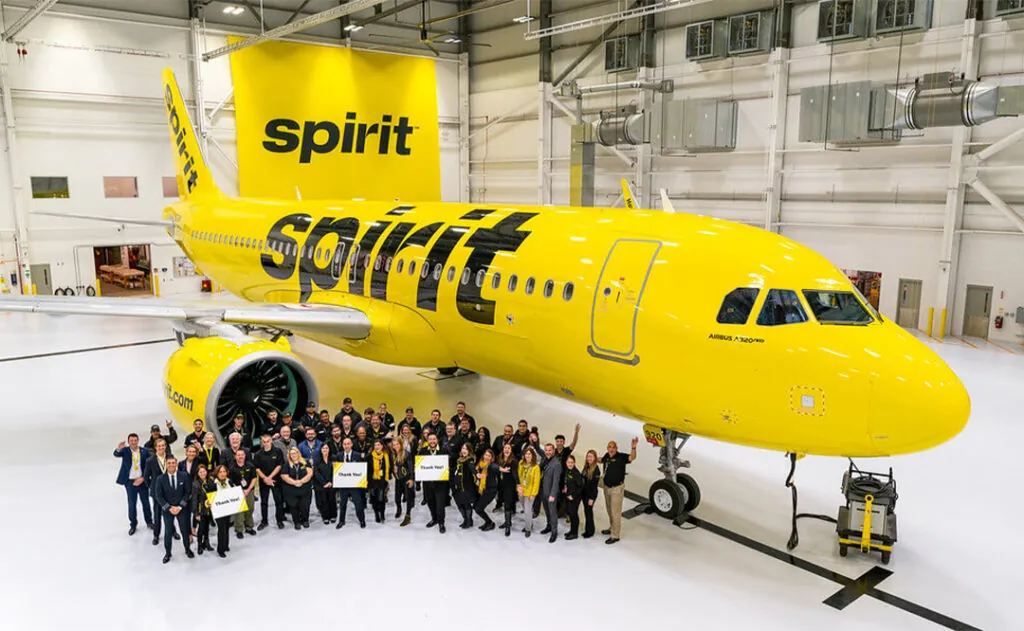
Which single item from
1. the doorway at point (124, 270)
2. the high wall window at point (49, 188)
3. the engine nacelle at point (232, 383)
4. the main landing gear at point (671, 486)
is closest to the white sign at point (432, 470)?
the main landing gear at point (671, 486)

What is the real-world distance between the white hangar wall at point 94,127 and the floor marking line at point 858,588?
28.2 m

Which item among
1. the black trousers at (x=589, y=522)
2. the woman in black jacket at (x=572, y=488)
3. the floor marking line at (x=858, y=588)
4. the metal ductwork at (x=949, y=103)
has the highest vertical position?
the metal ductwork at (x=949, y=103)

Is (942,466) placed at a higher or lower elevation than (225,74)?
lower

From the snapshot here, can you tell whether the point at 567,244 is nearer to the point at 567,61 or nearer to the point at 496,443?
the point at 496,443

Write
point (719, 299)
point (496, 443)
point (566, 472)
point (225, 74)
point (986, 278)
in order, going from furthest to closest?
point (225, 74)
point (986, 278)
point (496, 443)
point (566, 472)
point (719, 299)

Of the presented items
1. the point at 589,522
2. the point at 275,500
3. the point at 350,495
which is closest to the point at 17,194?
the point at 275,500

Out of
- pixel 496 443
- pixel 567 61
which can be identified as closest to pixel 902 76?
pixel 567 61

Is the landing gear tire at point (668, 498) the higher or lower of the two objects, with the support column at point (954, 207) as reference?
lower

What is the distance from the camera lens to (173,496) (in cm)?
904

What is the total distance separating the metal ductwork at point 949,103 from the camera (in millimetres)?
19372

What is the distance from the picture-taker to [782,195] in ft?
85.8

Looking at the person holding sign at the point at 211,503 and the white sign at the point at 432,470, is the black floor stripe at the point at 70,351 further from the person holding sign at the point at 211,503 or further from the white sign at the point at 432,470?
the white sign at the point at 432,470

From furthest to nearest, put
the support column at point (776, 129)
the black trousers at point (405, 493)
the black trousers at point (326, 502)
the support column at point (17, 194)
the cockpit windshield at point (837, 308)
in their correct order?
1. the support column at point (17, 194)
2. the support column at point (776, 129)
3. the black trousers at point (405, 493)
4. the black trousers at point (326, 502)
5. the cockpit windshield at point (837, 308)

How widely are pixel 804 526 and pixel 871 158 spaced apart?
55.9ft
